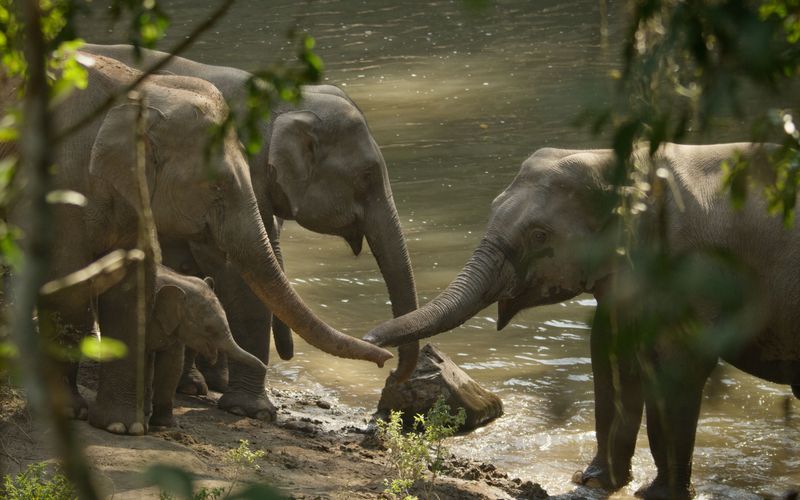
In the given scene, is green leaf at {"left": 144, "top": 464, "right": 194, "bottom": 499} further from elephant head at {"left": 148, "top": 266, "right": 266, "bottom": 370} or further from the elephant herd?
elephant head at {"left": 148, "top": 266, "right": 266, "bottom": 370}

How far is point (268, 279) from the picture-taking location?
22.0 feet

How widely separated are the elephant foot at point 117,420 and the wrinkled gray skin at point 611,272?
Answer: 1.25 m

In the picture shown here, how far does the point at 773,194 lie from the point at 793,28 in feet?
1.38

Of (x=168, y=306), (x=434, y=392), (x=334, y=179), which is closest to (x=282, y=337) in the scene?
(x=334, y=179)

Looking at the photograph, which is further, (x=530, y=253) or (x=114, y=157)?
(x=530, y=253)

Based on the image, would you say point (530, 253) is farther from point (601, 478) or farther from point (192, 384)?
point (192, 384)

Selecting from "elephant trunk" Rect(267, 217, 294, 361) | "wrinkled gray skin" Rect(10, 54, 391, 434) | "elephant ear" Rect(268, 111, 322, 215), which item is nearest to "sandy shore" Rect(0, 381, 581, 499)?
"wrinkled gray skin" Rect(10, 54, 391, 434)

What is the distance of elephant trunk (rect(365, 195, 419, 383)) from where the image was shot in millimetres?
8195

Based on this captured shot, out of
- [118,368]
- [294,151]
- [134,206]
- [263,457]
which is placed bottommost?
[263,457]

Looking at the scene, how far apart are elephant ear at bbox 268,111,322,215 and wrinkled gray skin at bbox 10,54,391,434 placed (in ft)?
4.78

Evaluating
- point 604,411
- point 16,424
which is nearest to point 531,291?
point 604,411

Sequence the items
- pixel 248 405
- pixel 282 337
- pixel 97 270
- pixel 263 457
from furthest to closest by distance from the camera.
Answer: pixel 282 337
pixel 248 405
pixel 263 457
pixel 97 270

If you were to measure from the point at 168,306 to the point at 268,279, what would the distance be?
53 centimetres

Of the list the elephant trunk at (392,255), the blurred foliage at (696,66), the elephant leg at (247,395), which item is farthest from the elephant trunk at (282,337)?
the blurred foliage at (696,66)
